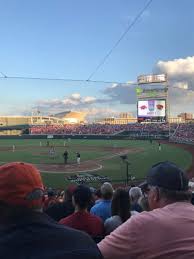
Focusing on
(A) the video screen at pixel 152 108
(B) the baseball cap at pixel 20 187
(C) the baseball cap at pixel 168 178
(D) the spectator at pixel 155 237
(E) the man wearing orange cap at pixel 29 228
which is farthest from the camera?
(A) the video screen at pixel 152 108

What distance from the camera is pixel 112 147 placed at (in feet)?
181

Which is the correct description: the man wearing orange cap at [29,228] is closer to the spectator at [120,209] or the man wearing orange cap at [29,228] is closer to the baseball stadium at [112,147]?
the spectator at [120,209]

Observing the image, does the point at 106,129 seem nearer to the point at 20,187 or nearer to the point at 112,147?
the point at 112,147

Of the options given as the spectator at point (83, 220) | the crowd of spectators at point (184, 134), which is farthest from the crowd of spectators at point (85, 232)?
the crowd of spectators at point (184, 134)

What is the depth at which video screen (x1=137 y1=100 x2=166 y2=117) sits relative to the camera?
243ft

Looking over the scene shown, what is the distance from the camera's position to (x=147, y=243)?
8.12ft

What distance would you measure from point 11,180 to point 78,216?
7.41 ft

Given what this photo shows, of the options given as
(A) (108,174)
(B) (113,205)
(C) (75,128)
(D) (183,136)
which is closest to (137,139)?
(D) (183,136)

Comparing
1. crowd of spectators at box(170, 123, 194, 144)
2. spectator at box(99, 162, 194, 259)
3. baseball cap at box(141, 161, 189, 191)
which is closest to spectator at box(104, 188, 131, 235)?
baseball cap at box(141, 161, 189, 191)

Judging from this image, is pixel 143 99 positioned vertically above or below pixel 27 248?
above

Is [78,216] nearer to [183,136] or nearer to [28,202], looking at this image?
[28,202]

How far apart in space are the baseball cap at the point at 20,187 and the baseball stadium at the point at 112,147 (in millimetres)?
21287

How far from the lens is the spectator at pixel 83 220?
434 cm

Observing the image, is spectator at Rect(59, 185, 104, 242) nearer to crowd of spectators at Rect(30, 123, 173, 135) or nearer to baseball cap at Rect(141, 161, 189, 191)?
baseball cap at Rect(141, 161, 189, 191)
